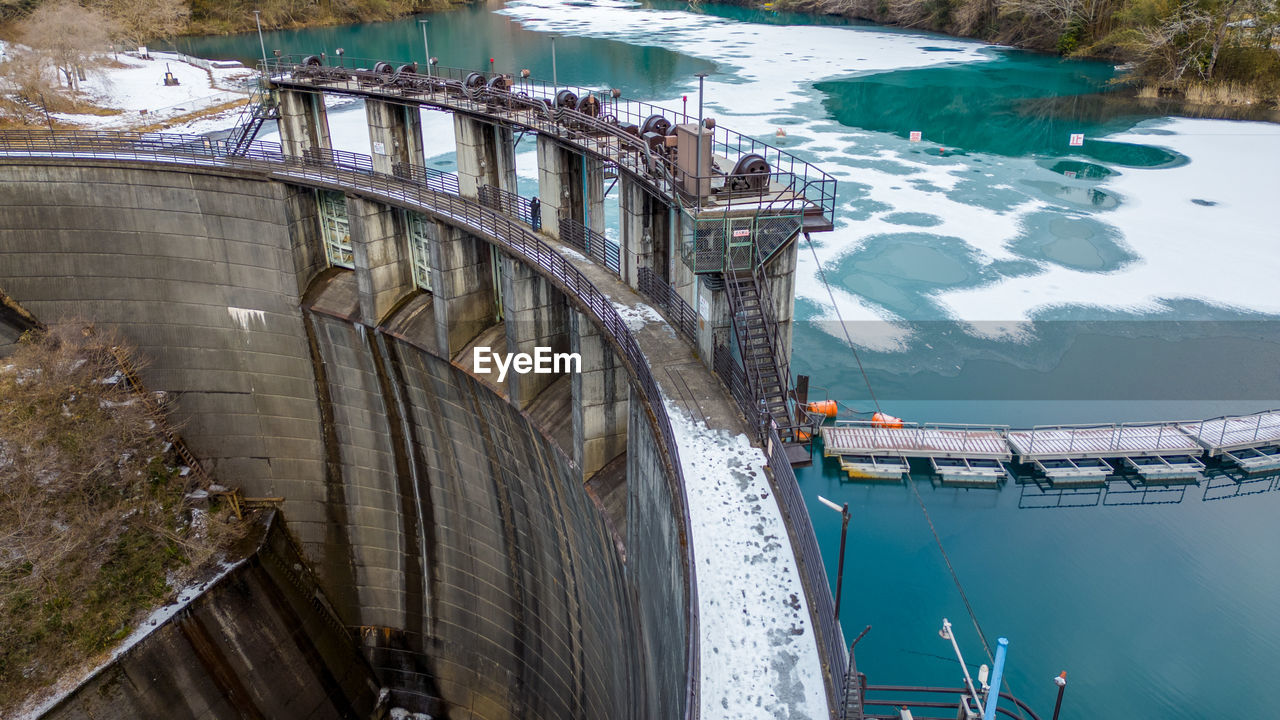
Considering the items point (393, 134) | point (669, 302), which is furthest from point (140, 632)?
point (669, 302)

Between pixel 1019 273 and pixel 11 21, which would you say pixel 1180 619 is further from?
pixel 11 21

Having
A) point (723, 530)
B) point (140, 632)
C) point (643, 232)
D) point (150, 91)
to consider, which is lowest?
point (140, 632)

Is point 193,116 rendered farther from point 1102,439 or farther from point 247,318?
point 1102,439

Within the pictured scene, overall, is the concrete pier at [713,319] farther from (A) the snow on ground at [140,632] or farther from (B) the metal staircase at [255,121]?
(B) the metal staircase at [255,121]

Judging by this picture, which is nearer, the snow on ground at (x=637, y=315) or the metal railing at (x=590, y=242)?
the snow on ground at (x=637, y=315)

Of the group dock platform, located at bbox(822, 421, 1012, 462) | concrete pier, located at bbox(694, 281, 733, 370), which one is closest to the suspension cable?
dock platform, located at bbox(822, 421, 1012, 462)

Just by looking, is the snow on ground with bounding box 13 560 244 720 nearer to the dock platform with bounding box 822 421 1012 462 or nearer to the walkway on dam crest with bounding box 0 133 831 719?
the walkway on dam crest with bounding box 0 133 831 719

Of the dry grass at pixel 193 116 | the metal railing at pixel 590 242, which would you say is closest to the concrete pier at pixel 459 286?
the metal railing at pixel 590 242
